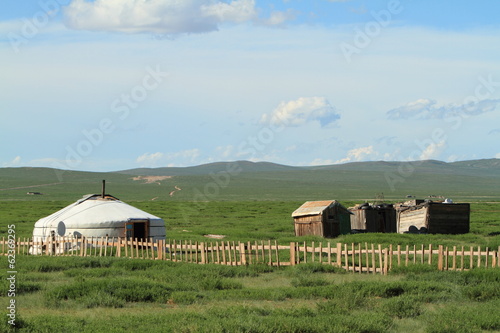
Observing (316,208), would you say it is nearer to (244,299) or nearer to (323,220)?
(323,220)

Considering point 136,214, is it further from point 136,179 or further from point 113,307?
point 136,179

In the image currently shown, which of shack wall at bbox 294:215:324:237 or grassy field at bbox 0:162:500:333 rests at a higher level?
shack wall at bbox 294:215:324:237

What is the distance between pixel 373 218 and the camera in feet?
145

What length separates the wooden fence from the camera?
21.1 m

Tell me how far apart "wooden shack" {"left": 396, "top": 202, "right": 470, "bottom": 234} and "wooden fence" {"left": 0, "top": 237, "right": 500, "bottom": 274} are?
32.1 ft

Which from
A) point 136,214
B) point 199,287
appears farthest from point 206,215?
point 199,287

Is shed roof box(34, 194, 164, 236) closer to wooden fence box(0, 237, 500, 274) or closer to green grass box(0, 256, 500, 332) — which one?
wooden fence box(0, 237, 500, 274)

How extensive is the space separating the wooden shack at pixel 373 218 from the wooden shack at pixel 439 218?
224cm

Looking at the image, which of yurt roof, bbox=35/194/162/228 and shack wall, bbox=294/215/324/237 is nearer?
yurt roof, bbox=35/194/162/228

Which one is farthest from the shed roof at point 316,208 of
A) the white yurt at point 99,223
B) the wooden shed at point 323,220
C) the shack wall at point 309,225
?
the white yurt at point 99,223

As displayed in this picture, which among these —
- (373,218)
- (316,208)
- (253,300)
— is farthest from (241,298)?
(373,218)

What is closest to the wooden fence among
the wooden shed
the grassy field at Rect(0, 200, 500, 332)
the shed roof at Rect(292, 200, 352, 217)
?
the grassy field at Rect(0, 200, 500, 332)

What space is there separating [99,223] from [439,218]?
20276mm

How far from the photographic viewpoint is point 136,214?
32.2 meters
